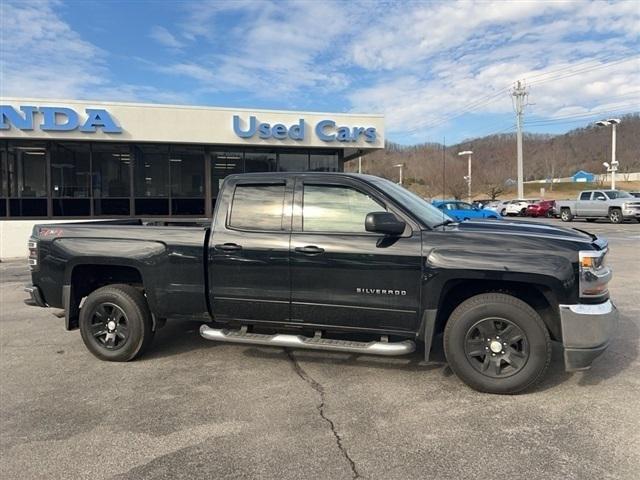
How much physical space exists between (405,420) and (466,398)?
2.26 feet

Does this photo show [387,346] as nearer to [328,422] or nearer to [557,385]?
[328,422]

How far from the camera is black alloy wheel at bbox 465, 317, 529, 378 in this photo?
4164 mm

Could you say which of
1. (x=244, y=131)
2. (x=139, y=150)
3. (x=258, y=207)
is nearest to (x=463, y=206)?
(x=244, y=131)

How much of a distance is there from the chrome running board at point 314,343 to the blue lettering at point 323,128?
14.9 m

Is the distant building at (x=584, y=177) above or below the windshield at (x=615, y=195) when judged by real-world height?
above

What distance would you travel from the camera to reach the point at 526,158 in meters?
108

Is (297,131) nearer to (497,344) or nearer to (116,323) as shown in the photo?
(116,323)

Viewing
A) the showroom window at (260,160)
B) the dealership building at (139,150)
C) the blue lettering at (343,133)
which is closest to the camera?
the dealership building at (139,150)

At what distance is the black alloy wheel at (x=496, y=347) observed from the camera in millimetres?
4164

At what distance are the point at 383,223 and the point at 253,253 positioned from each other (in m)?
1.27

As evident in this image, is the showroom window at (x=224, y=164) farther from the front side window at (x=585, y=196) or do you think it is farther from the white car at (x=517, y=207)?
the white car at (x=517, y=207)

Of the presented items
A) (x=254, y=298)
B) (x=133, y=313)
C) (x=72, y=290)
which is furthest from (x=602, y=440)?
(x=72, y=290)

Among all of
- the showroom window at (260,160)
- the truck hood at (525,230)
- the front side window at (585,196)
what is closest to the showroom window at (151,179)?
the showroom window at (260,160)

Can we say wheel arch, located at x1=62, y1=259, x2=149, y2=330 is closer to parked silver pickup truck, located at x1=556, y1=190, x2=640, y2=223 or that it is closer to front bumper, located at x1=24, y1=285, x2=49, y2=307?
front bumper, located at x1=24, y1=285, x2=49, y2=307
